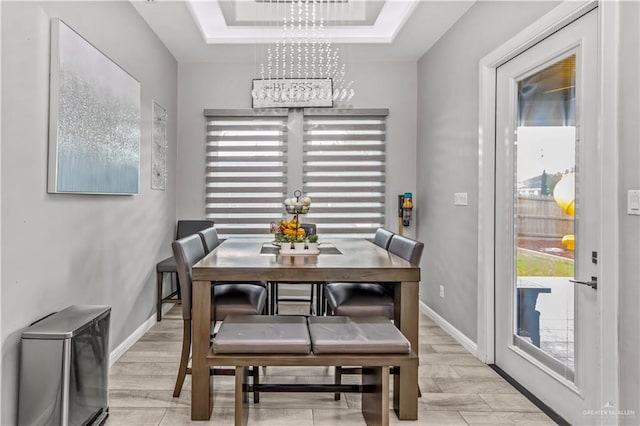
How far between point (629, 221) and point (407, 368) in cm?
127

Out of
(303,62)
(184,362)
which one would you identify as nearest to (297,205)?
(184,362)

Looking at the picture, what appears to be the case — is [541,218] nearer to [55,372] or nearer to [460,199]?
[460,199]

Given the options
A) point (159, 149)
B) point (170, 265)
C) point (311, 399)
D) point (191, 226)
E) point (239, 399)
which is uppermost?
point (159, 149)

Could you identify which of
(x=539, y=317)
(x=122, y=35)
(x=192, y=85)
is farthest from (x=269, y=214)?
(x=539, y=317)

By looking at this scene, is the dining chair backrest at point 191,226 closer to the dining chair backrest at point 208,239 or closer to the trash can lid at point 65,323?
the dining chair backrest at point 208,239

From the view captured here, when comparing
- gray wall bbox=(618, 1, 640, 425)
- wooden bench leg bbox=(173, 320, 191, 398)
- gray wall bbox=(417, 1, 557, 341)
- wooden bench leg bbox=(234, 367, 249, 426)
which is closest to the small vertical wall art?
wooden bench leg bbox=(173, 320, 191, 398)

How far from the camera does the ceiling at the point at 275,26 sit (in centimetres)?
332

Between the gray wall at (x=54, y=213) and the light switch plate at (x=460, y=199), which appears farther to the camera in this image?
the light switch plate at (x=460, y=199)

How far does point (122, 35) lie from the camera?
2973mm

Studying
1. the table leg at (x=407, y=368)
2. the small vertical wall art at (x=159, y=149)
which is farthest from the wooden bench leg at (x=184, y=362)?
the small vertical wall art at (x=159, y=149)

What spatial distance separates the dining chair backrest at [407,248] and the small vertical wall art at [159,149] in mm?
2336

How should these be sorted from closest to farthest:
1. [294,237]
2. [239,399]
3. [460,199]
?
1. [239,399]
2. [294,237]
3. [460,199]

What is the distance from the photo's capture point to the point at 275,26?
3934mm

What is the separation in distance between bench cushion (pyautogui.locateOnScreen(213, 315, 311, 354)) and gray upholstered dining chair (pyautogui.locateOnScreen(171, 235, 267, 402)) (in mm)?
383
